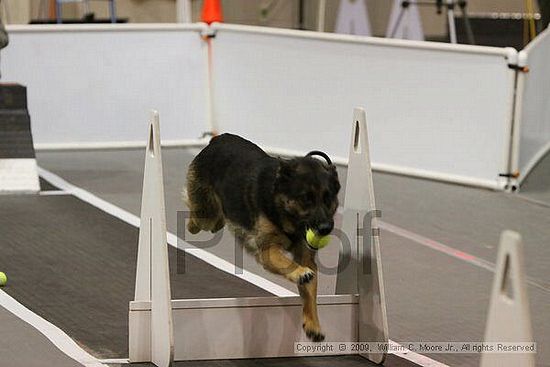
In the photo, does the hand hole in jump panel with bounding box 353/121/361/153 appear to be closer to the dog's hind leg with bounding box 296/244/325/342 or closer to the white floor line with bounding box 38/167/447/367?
the dog's hind leg with bounding box 296/244/325/342

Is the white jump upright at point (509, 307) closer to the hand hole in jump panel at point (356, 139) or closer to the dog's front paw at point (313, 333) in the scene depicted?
the dog's front paw at point (313, 333)

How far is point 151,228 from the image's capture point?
17.5 feet

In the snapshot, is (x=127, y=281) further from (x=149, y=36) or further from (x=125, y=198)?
(x=149, y=36)

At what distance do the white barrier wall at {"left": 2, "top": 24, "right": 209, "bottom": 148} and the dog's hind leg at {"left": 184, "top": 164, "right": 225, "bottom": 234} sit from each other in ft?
17.2

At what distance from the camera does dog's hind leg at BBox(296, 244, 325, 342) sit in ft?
16.6

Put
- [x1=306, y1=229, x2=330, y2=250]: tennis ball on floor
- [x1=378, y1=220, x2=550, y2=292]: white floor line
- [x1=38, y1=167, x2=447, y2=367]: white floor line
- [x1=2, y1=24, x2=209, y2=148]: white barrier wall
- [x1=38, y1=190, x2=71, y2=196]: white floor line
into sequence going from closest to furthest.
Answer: [x1=306, y1=229, x2=330, y2=250]: tennis ball on floor, [x1=38, y1=167, x2=447, y2=367]: white floor line, [x1=378, y1=220, x2=550, y2=292]: white floor line, [x1=38, y1=190, x2=71, y2=196]: white floor line, [x1=2, y1=24, x2=209, y2=148]: white barrier wall

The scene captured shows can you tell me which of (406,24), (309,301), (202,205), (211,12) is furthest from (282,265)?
(406,24)

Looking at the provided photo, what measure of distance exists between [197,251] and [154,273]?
237 cm

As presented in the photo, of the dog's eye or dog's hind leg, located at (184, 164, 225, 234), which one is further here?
dog's hind leg, located at (184, 164, 225, 234)

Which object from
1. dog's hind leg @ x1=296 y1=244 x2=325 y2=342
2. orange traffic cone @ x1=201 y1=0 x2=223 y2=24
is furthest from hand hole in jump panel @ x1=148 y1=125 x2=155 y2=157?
orange traffic cone @ x1=201 y1=0 x2=223 y2=24

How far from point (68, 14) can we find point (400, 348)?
39.0 ft

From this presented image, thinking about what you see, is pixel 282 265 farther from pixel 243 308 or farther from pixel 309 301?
pixel 243 308

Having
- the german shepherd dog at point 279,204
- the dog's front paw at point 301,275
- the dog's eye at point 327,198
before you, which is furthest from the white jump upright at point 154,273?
the dog's eye at point 327,198

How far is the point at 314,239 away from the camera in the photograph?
16.0ft
